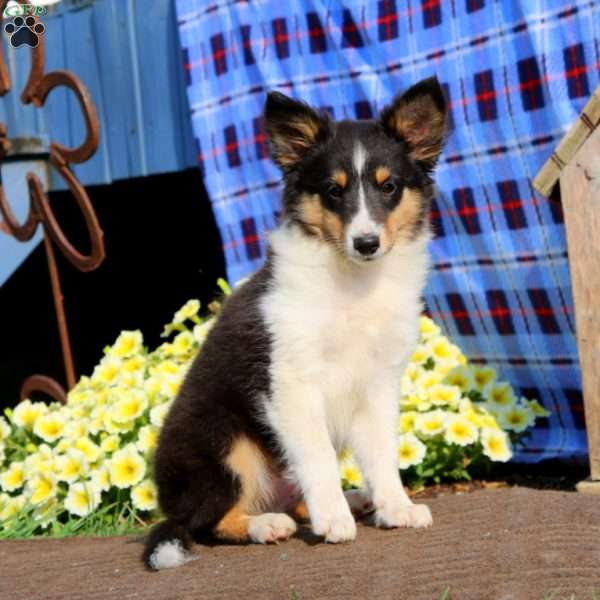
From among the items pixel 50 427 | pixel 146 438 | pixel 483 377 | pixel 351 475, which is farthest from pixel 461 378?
pixel 50 427

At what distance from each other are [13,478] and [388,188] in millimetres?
2618

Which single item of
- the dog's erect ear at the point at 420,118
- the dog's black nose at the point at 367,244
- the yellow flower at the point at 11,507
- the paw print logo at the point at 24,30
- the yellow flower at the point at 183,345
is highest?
the paw print logo at the point at 24,30

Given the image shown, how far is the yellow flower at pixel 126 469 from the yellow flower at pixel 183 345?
2.51 ft

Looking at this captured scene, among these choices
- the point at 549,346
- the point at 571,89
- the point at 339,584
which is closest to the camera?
A: the point at 339,584

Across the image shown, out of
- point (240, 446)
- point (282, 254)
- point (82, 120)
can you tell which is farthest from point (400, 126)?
point (82, 120)

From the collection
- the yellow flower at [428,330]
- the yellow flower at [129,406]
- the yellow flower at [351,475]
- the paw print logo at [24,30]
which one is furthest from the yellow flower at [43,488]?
the paw print logo at [24,30]

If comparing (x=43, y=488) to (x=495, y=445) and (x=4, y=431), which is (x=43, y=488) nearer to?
(x=4, y=431)

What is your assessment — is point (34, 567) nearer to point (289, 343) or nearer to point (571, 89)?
point (289, 343)

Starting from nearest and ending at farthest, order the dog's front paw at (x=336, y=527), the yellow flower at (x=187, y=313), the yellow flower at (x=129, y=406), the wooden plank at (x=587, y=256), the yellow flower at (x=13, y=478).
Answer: the dog's front paw at (x=336, y=527) → the wooden plank at (x=587, y=256) → the yellow flower at (x=129, y=406) → the yellow flower at (x=13, y=478) → the yellow flower at (x=187, y=313)

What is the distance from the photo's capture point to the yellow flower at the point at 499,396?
5094 millimetres

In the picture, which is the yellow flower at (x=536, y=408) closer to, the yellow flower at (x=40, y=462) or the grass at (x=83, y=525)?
the grass at (x=83, y=525)

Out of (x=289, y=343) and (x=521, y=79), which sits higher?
(x=521, y=79)

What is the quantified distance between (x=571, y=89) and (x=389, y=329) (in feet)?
5.68

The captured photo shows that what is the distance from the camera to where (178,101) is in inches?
249
